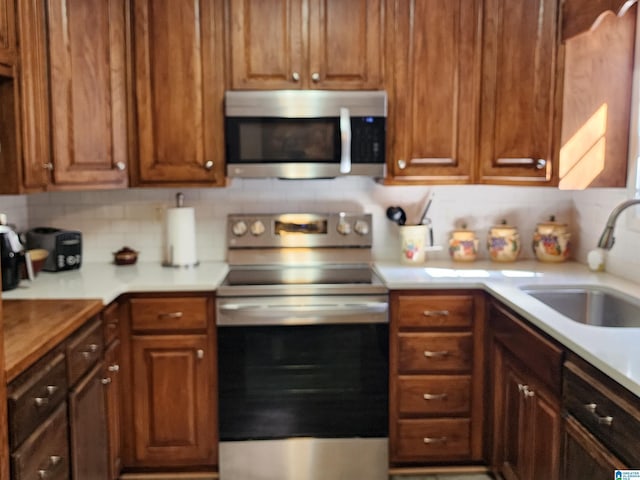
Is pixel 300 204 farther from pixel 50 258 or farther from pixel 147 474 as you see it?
pixel 147 474

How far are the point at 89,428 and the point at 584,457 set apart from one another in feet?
5.44

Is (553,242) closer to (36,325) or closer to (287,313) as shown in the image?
(287,313)

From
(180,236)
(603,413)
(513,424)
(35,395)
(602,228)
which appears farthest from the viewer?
(180,236)

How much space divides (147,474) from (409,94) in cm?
209

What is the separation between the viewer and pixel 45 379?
191 cm

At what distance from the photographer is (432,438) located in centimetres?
289

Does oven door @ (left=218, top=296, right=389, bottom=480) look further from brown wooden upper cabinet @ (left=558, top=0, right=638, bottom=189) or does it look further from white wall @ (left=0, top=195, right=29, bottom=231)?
white wall @ (left=0, top=195, right=29, bottom=231)

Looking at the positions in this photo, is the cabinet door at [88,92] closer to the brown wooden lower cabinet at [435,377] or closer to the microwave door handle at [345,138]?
the microwave door handle at [345,138]

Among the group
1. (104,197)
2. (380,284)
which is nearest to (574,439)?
(380,284)

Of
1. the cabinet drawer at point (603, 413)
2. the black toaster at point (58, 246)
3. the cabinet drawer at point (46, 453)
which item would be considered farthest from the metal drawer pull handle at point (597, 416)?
the black toaster at point (58, 246)

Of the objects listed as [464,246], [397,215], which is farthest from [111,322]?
[464,246]

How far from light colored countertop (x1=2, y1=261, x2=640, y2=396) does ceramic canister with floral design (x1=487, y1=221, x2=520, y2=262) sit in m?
0.07

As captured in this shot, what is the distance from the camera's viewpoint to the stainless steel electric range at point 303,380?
279cm

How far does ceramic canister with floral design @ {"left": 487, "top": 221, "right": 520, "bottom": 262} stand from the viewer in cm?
328
